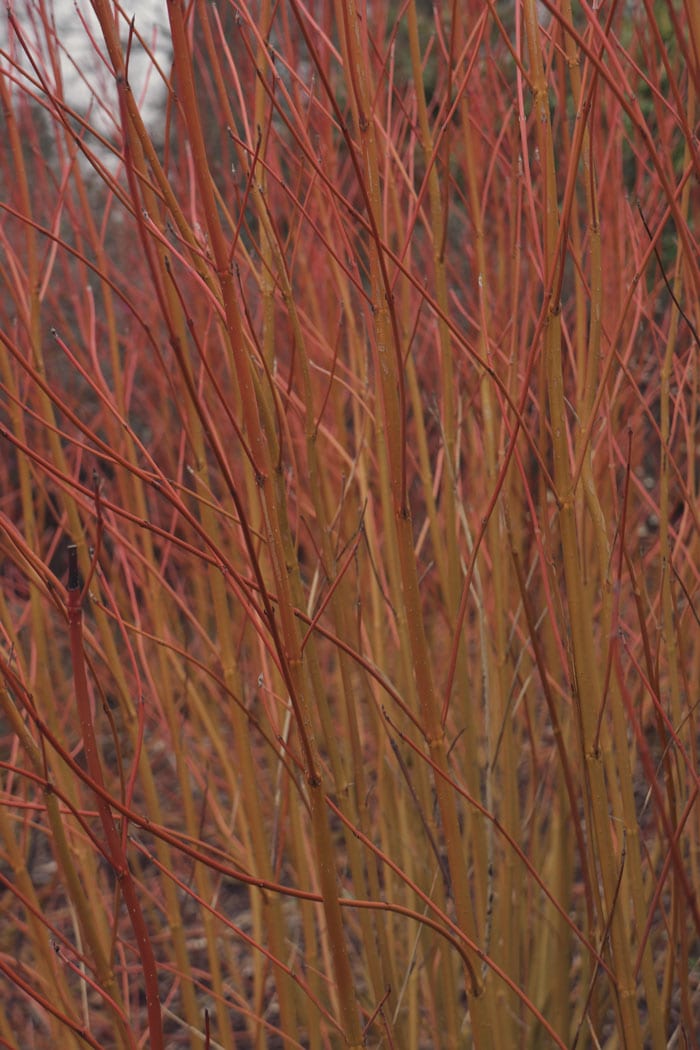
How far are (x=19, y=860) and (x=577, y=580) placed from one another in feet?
Result: 2.58

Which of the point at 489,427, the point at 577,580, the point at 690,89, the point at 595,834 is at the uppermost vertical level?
the point at 690,89

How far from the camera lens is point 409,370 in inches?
64.1

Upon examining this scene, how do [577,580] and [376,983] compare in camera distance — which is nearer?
[577,580]

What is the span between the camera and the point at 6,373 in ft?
4.36

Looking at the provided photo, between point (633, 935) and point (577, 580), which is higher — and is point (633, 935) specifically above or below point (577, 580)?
below

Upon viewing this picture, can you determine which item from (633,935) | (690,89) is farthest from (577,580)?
(633,935)

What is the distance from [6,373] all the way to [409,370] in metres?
0.62

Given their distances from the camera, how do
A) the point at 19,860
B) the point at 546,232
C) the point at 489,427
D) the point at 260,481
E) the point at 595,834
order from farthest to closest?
the point at 489,427
the point at 19,860
the point at 595,834
the point at 546,232
the point at 260,481

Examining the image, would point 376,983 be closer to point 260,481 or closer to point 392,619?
point 392,619

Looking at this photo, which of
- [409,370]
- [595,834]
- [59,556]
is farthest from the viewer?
[59,556]

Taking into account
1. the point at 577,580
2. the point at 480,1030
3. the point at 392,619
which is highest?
the point at 577,580

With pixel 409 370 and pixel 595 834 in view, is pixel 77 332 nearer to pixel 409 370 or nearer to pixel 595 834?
A: pixel 409 370

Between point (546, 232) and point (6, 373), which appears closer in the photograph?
point (546, 232)

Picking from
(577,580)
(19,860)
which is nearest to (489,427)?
(577,580)
